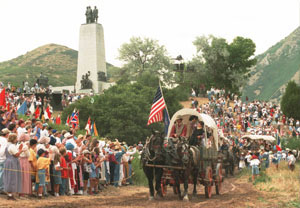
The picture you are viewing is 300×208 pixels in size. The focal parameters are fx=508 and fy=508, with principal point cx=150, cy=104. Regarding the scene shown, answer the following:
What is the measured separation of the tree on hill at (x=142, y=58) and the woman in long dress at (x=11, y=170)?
70032 millimetres

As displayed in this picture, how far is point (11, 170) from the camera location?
47.3 feet

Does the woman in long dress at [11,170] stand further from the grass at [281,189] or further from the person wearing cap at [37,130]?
the grass at [281,189]

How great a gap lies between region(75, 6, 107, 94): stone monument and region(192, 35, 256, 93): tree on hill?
26623 mm

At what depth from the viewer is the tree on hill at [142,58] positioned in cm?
8556

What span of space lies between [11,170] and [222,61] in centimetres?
8121

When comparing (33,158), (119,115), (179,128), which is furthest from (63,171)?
(119,115)

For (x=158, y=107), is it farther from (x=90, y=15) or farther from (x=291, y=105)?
(x=291, y=105)

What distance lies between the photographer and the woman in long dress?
563 inches

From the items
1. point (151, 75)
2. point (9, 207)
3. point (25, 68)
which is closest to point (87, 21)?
point (151, 75)

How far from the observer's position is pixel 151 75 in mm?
78938

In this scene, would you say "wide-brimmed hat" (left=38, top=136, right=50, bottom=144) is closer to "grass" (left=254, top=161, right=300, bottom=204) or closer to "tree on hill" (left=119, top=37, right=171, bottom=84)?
"grass" (left=254, top=161, right=300, bottom=204)

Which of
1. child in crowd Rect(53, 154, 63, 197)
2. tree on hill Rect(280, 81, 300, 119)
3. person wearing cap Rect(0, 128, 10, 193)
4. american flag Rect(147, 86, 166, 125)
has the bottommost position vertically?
child in crowd Rect(53, 154, 63, 197)

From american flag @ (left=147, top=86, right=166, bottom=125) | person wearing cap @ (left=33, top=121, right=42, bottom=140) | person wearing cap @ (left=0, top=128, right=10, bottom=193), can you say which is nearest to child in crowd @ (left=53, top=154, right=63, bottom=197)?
person wearing cap @ (left=33, top=121, right=42, bottom=140)

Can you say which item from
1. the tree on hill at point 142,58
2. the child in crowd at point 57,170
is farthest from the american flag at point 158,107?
the tree on hill at point 142,58
